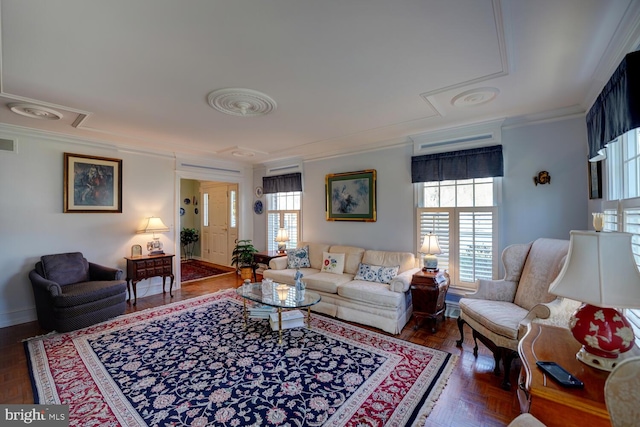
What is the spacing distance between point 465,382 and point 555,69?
8.82 ft

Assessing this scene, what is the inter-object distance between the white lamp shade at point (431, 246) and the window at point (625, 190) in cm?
150

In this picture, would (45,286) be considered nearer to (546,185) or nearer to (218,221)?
(218,221)

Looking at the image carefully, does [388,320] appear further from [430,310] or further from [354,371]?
[354,371]

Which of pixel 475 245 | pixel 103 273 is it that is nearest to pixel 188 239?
pixel 103 273

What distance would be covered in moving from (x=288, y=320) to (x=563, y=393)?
8.17 ft

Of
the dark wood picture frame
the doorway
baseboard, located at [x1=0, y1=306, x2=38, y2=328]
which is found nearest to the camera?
the dark wood picture frame

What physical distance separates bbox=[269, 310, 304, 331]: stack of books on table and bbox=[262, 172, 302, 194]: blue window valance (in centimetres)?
275

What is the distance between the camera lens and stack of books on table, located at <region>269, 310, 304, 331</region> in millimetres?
3066

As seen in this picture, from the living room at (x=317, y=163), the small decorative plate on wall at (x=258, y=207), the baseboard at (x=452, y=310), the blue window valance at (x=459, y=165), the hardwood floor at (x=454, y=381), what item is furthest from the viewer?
the small decorative plate on wall at (x=258, y=207)

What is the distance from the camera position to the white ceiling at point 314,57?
156 centimetres

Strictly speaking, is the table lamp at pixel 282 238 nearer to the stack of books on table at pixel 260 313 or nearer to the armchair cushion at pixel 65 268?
the stack of books on table at pixel 260 313

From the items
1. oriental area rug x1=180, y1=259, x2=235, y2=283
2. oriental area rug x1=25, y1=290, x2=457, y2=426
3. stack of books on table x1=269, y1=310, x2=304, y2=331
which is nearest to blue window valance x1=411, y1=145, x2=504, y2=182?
oriental area rug x1=25, y1=290, x2=457, y2=426

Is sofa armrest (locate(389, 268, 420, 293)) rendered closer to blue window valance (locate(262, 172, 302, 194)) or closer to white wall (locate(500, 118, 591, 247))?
white wall (locate(500, 118, 591, 247))

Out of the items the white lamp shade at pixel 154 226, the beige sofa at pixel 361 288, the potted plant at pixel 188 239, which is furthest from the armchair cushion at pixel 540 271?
the potted plant at pixel 188 239
